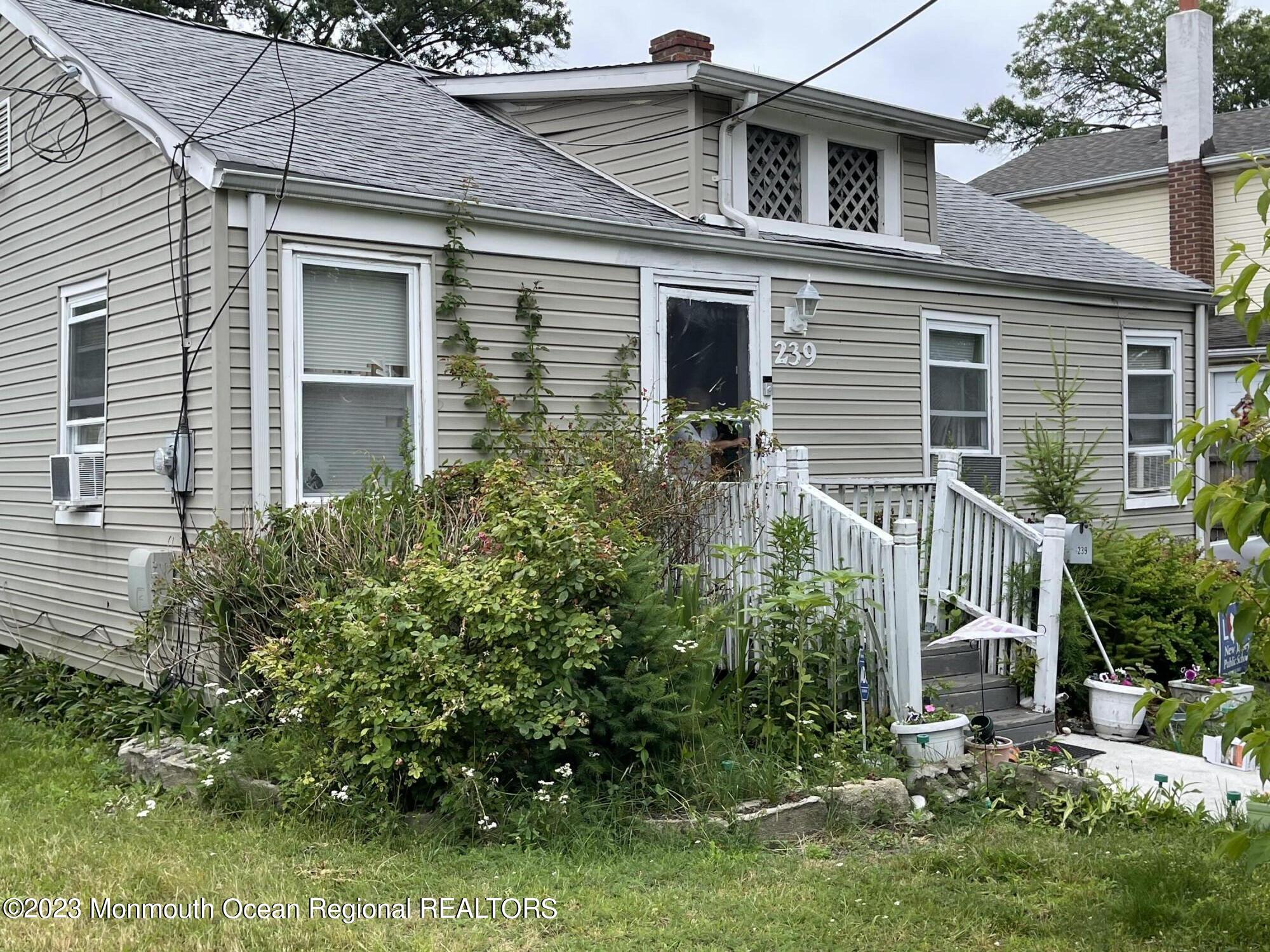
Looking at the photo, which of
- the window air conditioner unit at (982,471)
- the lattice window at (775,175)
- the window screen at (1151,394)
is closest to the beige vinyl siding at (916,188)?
the lattice window at (775,175)

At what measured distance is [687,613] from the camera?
6.98 meters

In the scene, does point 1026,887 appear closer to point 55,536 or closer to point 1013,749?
point 1013,749

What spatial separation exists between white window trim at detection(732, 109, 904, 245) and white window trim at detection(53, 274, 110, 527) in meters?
5.16

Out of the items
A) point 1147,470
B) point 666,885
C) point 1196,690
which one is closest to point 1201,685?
point 1196,690

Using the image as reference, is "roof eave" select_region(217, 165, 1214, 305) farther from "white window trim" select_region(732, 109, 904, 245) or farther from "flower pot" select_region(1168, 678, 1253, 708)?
"flower pot" select_region(1168, 678, 1253, 708)

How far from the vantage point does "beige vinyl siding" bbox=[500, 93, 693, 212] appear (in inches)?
424

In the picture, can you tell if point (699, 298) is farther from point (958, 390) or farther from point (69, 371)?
point (69, 371)

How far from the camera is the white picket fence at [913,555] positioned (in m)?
6.84

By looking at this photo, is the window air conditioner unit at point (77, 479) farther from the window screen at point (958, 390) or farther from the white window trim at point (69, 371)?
the window screen at point (958, 390)

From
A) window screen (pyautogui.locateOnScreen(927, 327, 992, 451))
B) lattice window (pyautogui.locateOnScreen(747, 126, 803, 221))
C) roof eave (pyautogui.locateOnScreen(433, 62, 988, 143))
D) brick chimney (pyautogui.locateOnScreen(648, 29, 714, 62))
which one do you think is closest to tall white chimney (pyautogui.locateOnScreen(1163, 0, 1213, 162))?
roof eave (pyautogui.locateOnScreen(433, 62, 988, 143))

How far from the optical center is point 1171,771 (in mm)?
7094

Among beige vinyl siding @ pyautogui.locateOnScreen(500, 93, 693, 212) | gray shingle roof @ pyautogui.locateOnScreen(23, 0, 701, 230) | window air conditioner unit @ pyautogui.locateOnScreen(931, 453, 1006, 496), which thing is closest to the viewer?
gray shingle roof @ pyautogui.locateOnScreen(23, 0, 701, 230)

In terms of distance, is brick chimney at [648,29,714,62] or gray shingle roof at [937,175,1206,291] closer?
brick chimney at [648,29,714,62]

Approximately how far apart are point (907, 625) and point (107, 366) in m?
5.69
